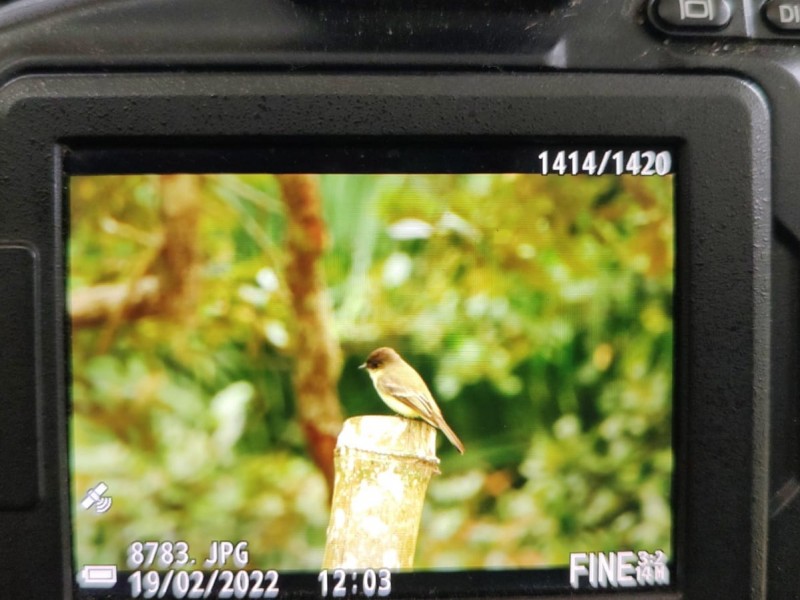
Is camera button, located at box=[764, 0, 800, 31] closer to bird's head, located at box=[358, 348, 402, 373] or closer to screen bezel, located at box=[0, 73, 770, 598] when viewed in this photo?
screen bezel, located at box=[0, 73, 770, 598]

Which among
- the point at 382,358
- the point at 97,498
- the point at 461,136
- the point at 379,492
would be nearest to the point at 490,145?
the point at 461,136

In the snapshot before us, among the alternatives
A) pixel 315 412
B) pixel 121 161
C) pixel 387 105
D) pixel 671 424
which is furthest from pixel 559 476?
pixel 121 161

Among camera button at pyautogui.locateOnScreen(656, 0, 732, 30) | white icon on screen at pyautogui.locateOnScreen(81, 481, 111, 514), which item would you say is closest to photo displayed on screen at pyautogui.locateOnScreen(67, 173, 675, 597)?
white icon on screen at pyautogui.locateOnScreen(81, 481, 111, 514)

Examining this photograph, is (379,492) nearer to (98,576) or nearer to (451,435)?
(451,435)

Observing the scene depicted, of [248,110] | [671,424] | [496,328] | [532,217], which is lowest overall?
[671,424]

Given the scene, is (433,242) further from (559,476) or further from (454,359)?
(559,476)

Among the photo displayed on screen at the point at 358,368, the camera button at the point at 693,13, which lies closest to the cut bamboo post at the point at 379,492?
the photo displayed on screen at the point at 358,368
